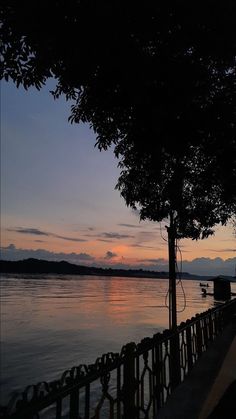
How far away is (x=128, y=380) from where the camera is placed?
15.9 feet

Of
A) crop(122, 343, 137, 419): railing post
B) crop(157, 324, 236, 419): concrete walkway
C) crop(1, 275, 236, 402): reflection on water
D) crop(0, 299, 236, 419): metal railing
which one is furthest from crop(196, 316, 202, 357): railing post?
crop(1, 275, 236, 402): reflection on water

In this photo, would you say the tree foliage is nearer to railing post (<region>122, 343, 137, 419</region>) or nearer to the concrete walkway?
railing post (<region>122, 343, 137, 419</region>)

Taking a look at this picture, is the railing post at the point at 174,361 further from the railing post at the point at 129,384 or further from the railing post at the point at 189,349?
the railing post at the point at 129,384

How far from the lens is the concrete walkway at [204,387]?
5715 millimetres

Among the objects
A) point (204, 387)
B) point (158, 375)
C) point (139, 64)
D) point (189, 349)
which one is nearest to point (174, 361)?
point (204, 387)

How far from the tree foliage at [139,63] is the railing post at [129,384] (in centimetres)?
238

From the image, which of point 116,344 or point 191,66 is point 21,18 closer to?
point 191,66

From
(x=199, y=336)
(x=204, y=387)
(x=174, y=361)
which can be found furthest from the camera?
(x=199, y=336)

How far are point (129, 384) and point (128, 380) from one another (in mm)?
53

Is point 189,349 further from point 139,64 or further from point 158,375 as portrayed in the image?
point 139,64

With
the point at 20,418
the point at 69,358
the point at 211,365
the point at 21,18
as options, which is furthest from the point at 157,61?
the point at 69,358

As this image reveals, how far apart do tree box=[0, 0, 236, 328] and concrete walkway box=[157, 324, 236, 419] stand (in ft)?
10.7

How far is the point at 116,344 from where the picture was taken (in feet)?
89.3

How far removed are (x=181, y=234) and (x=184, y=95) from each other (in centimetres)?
772
